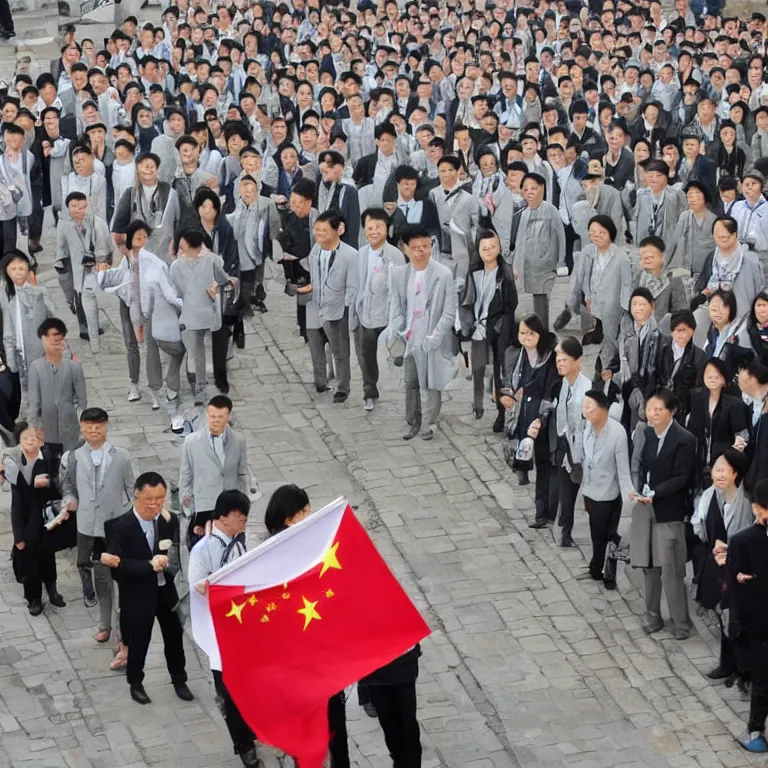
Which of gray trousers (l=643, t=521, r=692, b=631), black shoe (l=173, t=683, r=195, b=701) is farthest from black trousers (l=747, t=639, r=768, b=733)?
black shoe (l=173, t=683, r=195, b=701)

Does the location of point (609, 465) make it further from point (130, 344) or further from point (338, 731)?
point (130, 344)

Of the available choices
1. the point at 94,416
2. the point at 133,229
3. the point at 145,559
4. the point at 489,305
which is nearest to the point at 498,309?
the point at 489,305

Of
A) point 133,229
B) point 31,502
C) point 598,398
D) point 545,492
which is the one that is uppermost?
point 133,229

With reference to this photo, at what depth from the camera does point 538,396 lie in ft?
43.3

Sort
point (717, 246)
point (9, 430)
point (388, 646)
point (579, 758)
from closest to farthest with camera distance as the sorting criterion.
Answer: point (388, 646) < point (579, 758) < point (9, 430) < point (717, 246)

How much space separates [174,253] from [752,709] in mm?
7415

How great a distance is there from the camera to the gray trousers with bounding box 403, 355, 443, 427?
1482 cm

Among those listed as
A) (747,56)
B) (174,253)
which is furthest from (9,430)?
(747,56)

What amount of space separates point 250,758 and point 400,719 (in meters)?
1.17

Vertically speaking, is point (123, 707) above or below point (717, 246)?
below

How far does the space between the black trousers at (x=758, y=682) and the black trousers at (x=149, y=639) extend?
359cm

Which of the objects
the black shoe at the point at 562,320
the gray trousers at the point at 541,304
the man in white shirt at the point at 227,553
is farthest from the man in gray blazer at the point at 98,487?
the black shoe at the point at 562,320

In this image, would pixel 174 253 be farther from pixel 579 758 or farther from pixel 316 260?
pixel 579 758

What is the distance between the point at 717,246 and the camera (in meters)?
15.3
